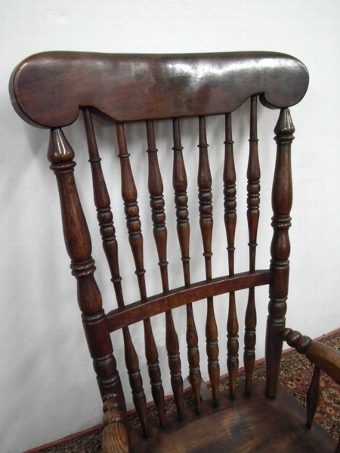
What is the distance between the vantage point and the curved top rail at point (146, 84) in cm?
44

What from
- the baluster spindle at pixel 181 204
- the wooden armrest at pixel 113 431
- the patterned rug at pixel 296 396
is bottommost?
the patterned rug at pixel 296 396

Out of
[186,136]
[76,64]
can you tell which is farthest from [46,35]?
[186,136]

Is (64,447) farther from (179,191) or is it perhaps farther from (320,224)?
(320,224)

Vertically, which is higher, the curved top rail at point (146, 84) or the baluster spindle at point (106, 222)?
the curved top rail at point (146, 84)

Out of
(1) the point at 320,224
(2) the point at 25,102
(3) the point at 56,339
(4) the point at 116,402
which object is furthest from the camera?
(1) the point at 320,224

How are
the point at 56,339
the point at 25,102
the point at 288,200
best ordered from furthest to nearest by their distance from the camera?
1. the point at 56,339
2. the point at 288,200
3. the point at 25,102

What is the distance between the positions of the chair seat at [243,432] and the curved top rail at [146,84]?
62 cm

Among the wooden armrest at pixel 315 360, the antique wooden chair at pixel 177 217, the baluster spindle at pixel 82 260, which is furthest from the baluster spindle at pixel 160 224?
the wooden armrest at pixel 315 360

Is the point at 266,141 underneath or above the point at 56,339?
above

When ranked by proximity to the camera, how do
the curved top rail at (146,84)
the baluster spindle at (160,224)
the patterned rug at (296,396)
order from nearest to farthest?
the curved top rail at (146,84)
the baluster spindle at (160,224)
the patterned rug at (296,396)

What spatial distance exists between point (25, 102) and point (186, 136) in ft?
1.20

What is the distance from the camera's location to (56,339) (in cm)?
77

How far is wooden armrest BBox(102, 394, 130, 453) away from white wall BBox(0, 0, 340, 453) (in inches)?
11.6

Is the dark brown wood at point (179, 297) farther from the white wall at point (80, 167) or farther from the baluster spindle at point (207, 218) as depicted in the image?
the white wall at point (80, 167)
